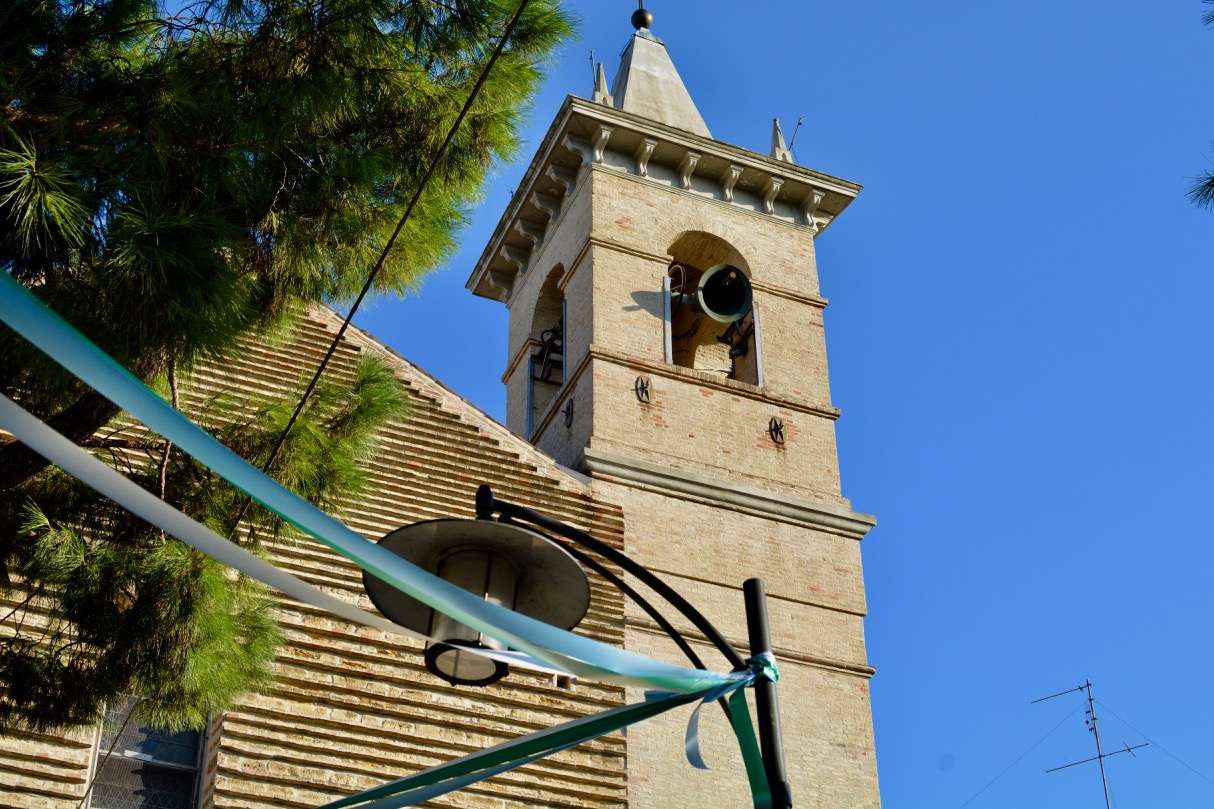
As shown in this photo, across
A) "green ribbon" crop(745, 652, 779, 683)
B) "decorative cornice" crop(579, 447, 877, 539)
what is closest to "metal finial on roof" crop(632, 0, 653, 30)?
"decorative cornice" crop(579, 447, 877, 539)

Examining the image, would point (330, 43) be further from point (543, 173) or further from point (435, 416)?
point (543, 173)

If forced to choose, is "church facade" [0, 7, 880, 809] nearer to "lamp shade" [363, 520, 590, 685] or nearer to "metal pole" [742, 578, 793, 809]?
"lamp shade" [363, 520, 590, 685]

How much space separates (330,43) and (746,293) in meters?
12.9

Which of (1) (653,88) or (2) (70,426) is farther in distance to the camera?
(1) (653,88)

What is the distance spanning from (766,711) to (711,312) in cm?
1430

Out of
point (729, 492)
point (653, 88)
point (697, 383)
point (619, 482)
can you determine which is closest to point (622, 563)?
point (619, 482)

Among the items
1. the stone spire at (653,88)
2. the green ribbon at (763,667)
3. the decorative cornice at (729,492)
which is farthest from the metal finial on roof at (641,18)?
the green ribbon at (763,667)

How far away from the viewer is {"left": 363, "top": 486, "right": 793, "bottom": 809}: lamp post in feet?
17.3

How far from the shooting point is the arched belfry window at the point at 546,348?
2055 cm

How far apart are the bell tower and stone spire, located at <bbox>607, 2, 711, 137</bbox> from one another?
1.6 inches

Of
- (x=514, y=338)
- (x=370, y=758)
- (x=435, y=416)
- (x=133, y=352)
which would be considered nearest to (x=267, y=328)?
(x=133, y=352)

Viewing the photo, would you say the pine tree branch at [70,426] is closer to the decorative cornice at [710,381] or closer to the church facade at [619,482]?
the church facade at [619,482]

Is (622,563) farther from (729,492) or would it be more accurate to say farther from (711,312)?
(711,312)

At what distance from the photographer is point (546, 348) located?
20.8m
